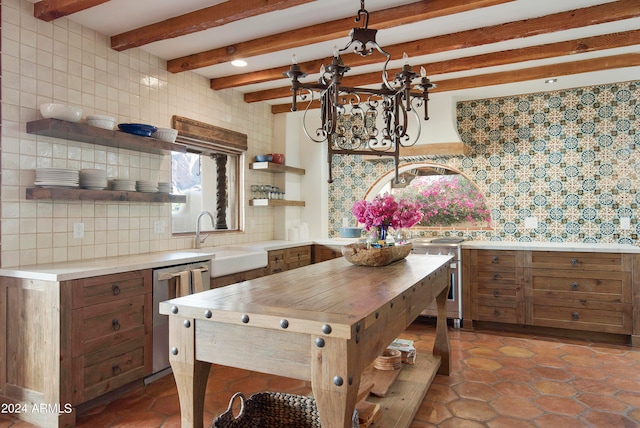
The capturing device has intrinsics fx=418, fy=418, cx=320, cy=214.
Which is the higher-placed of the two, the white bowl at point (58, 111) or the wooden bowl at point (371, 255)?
the white bowl at point (58, 111)

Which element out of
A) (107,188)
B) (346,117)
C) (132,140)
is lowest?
(107,188)

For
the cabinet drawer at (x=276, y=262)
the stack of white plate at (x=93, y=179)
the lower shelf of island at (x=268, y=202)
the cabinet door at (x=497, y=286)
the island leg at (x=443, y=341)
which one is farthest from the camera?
the lower shelf of island at (x=268, y=202)

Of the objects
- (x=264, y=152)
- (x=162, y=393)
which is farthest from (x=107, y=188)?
(x=264, y=152)

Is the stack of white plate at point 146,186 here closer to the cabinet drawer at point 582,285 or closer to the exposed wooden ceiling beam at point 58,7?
the exposed wooden ceiling beam at point 58,7

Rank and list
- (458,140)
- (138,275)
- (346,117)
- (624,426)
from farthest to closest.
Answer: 1. (346,117)
2. (458,140)
3. (138,275)
4. (624,426)

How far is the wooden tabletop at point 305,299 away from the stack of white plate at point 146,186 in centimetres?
170

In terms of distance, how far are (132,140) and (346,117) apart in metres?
3.18

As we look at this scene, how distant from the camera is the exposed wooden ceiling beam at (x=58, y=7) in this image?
8.54ft

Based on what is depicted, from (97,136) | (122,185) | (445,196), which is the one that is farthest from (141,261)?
(445,196)

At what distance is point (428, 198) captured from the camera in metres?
5.36

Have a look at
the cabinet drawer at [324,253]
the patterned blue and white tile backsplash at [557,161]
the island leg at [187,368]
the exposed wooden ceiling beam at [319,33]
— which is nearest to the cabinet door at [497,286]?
the patterned blue and white tile backsplash at [557,161]

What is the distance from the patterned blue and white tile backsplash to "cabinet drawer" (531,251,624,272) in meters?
0.60

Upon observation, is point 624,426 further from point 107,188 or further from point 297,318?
point 107,188

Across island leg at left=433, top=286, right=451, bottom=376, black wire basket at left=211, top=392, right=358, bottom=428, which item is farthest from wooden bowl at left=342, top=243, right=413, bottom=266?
black wire basket at left=211, top=392, right=358, bottom=428
